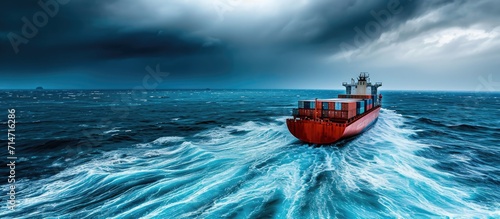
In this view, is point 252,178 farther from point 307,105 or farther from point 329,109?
point 307,105

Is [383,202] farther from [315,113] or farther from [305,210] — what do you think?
[315,113]

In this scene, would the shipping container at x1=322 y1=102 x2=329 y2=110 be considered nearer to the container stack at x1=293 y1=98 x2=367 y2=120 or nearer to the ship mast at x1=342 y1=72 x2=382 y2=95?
the container stack at x1=293 y1=98 x2=367 y2=120

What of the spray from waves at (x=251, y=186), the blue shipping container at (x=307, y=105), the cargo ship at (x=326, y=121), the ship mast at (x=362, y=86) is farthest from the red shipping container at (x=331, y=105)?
the ship mast at (x=362, y=86)

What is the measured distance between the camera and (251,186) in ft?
55.1

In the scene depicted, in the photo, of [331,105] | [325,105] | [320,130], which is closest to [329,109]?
[331,105]

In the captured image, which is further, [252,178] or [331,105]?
[331,105]

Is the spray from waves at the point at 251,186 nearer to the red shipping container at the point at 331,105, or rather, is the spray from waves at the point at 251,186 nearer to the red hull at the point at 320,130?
the red hull at the point at 320,130

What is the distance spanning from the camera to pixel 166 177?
18.6 m

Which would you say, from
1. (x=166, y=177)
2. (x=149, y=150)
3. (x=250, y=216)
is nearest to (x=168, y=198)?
(x=166, y=177)

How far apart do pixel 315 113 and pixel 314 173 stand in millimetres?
11695

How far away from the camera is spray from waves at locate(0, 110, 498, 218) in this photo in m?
13.7

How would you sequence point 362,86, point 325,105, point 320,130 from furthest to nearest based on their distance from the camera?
point 362,86, point 325,105, point 320,130

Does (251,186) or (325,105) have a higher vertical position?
(325,105)

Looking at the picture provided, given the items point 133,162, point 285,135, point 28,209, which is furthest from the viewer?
point 285,135
